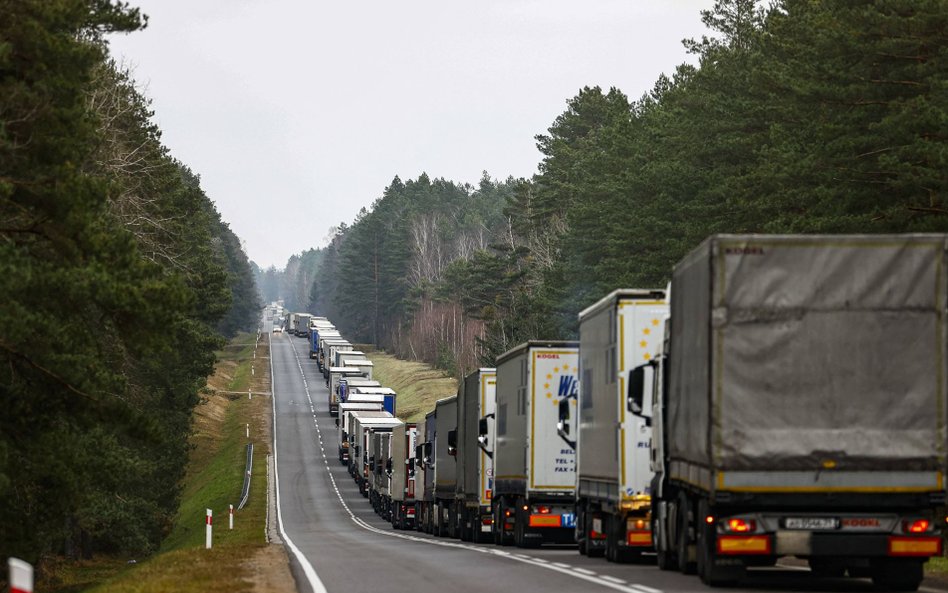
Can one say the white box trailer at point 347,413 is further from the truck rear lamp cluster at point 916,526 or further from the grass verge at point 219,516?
the truck rear lamp cluster at point 916,526

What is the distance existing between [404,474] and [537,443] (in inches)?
1135

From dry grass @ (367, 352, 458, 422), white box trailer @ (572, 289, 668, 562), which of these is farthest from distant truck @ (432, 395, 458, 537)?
dry grass @ (367, 352, 458, 422)

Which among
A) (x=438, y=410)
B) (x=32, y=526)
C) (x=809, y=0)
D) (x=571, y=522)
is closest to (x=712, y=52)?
(x=809, y=0)

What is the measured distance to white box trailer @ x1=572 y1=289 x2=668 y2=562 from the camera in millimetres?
21734

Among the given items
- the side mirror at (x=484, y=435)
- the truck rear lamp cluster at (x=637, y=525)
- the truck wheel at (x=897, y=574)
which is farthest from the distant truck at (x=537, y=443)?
the truck wheel at (x=897, y=574)

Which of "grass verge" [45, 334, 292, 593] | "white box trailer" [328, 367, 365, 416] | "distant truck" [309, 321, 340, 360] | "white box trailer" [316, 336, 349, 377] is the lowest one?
"grass verge" [45, 334, 292, 593]

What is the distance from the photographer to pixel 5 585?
41.9 meters

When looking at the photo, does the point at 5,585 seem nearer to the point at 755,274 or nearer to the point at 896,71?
the point at 896,71

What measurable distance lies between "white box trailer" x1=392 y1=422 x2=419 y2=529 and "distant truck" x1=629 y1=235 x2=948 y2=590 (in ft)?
124

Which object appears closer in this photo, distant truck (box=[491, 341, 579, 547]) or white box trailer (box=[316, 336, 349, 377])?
distant truck (box=[491, 341, 579, 547])

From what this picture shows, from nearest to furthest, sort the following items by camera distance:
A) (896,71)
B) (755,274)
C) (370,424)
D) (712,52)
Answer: (755,274) < (896,71) < (712,52) < (370,424)

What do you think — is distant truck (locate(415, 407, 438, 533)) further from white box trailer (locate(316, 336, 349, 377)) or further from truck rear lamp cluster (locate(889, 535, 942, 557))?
white box trailer (locate(316, 336, 349, 377))

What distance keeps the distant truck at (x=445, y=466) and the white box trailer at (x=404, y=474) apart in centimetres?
878

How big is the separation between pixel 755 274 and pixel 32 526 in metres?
17.5
